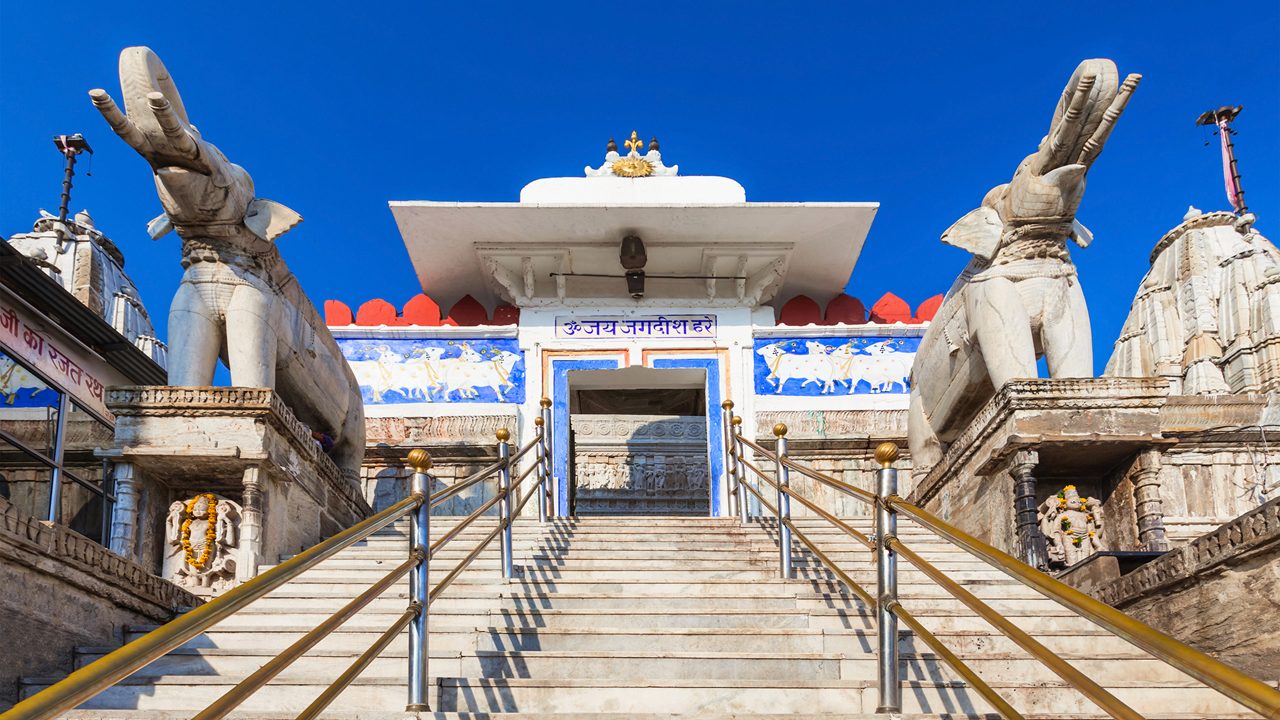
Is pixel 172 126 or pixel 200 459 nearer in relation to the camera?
pixel 200 459

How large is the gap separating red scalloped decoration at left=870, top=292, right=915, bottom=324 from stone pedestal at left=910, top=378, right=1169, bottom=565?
17.6 ft

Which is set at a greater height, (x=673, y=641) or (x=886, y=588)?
(x=886, y=588)

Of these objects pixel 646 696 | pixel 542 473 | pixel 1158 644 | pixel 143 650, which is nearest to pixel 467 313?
pixel 542 473

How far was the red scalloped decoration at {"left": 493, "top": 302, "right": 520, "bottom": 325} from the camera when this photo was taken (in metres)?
12.6

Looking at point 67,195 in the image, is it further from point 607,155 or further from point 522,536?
point 522,536

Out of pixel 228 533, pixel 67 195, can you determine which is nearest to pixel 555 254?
pixel 228 533

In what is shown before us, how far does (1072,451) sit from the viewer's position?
7016 mm

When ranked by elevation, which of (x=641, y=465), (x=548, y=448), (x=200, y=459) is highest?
(x=641, y=465)

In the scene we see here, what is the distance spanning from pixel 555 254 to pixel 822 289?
10.4ft

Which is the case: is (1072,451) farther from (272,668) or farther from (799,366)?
(272,668)

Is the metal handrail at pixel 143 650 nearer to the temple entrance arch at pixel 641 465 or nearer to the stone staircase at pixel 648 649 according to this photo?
the stone staircase at pixel 648 649

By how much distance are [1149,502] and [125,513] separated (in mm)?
6057

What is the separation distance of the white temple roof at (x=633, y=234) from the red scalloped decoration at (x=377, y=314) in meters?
0.48

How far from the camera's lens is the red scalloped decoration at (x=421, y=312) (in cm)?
1256
